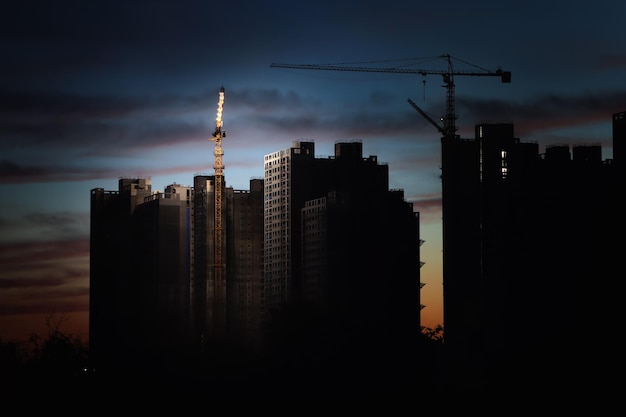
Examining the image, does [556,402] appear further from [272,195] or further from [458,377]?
[272,195]

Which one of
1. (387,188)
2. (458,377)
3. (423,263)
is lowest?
(458,377)

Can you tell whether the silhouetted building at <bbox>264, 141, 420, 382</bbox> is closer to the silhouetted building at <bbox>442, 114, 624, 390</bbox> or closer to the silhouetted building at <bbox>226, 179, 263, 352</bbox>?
the silhouetted building at <bbox>226, 179, 263, 352</bbox>

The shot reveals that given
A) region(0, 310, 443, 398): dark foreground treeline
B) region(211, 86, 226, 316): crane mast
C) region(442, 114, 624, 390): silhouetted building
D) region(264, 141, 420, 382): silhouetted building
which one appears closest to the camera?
region(0, 310, 443, 398): dark foreground treeline

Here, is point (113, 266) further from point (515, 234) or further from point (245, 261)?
point (515, 234)

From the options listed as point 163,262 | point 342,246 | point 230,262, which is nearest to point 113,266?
point 163,262

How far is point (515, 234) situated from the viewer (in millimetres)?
138375

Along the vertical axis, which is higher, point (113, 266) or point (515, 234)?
point (515, 234)

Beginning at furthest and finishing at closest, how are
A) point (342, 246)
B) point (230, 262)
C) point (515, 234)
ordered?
1. point (230, 262)
2. point (342, 246)
3. point (515, 234)

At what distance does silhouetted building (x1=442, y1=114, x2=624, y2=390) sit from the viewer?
129 meters

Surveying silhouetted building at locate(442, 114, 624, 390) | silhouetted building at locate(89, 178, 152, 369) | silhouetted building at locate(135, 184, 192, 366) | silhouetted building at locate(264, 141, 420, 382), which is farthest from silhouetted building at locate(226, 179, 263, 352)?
silhouetted building at locate(442, 114, 624, 390)

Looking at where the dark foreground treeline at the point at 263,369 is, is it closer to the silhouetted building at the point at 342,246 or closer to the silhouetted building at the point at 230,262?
the silhouetted building at the point at 342,246

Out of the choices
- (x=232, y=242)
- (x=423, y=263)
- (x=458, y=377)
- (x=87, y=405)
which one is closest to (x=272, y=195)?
(x=232, y=242)

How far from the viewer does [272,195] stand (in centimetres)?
16100

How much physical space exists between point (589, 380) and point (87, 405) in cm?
3755
